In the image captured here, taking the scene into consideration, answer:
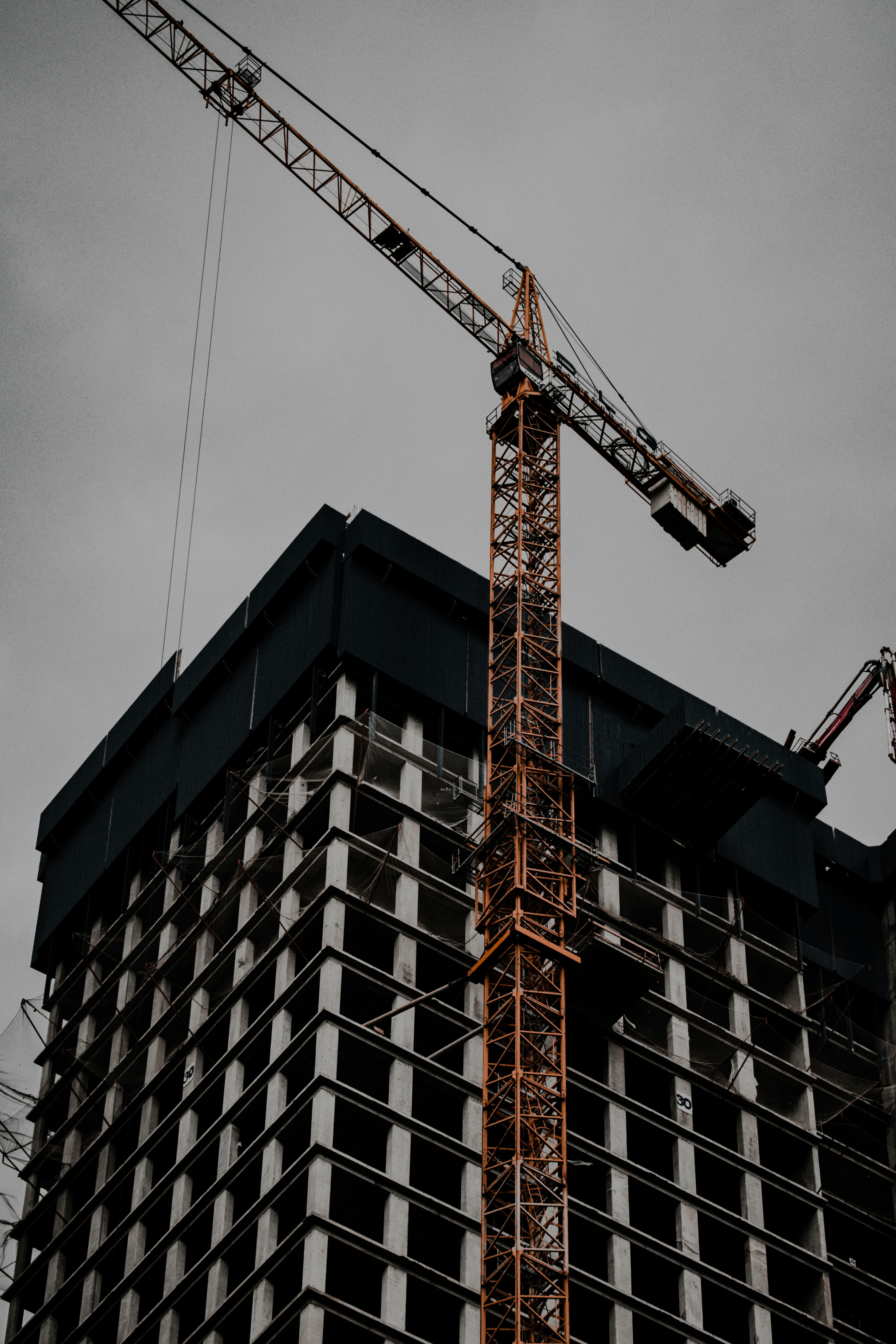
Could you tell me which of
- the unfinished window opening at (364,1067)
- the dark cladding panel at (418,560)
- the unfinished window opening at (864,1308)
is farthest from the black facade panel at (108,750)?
the unfinished window opening at (864,1308)

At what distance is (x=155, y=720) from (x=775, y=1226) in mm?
34969

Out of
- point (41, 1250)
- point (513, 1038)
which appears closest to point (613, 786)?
point (513, 1038)

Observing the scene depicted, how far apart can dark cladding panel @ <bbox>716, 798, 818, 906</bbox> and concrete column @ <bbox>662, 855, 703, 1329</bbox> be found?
11.8 ft

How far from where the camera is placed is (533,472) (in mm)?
97625

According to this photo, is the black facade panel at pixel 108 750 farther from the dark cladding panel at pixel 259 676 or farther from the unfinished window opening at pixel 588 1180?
the unfinished window opening at pixel 588 1180

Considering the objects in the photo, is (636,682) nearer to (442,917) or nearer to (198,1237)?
(442,917)

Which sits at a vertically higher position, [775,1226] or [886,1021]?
[886,1021]

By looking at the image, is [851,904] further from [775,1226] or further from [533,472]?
[533,472]

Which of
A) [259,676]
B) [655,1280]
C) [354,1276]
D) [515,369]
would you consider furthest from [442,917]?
[515,369]

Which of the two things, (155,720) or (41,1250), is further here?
(155,720)

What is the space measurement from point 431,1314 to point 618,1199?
373 inches

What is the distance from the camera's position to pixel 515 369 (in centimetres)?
10181

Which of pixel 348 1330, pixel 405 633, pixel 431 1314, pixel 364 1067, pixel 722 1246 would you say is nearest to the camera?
pixel 348 1330

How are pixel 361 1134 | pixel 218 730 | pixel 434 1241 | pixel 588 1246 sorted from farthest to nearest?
pixel 218 730 → pixel 588 1246 → pixel 361 1134 → pixel 434 1241
